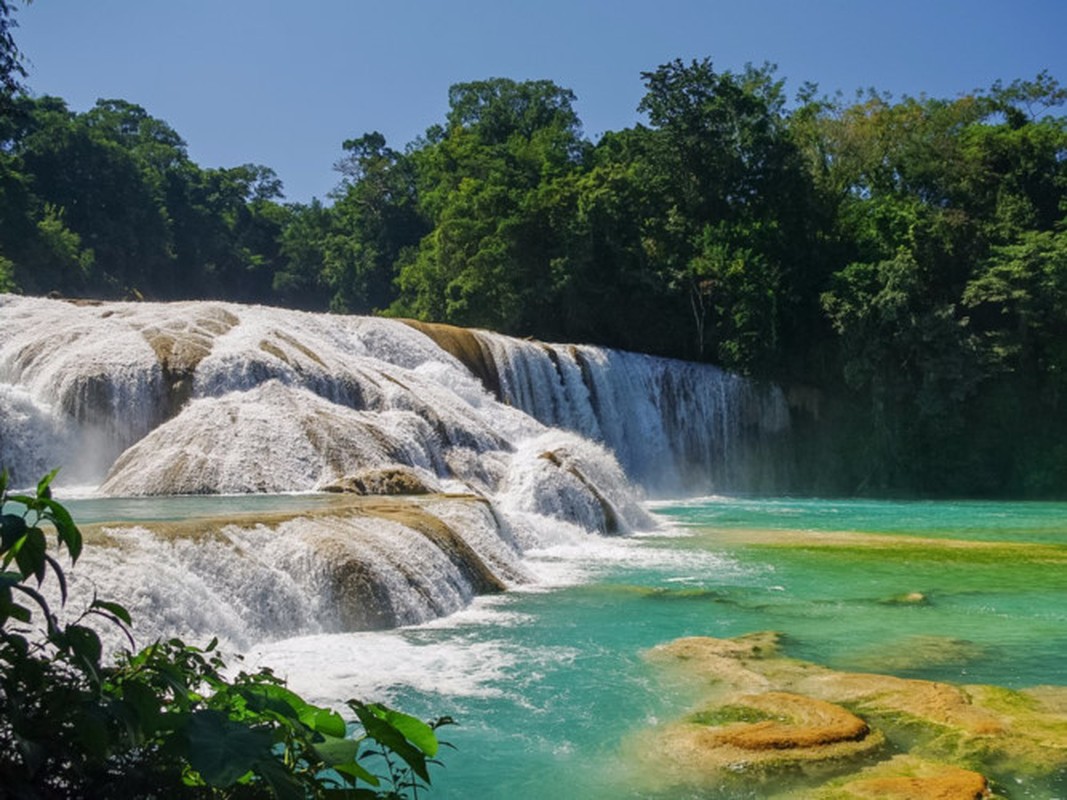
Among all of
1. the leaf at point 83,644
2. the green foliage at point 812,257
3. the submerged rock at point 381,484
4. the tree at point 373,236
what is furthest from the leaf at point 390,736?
the tree at point 373,236

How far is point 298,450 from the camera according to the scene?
52.1 ft

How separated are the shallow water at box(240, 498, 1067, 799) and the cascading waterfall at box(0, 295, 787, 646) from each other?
66 cm

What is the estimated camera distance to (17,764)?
2.03 meters

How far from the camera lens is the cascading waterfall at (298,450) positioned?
368 inches

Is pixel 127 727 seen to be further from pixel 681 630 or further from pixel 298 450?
pixel 298 450

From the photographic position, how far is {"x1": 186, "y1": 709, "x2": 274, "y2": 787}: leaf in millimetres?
1936

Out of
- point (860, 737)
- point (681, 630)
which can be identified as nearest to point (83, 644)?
point (860, 737)

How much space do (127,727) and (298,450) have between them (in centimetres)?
1415

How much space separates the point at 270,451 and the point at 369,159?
42.2 meters

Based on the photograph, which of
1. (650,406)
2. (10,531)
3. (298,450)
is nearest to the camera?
(10,531)

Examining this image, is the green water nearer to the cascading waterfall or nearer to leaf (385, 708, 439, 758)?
the cascading waterfall

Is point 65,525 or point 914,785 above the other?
point 65,525

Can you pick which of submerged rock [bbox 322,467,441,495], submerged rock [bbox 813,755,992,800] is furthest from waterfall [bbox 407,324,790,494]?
submerged rock [bbox 813,755,992,800]

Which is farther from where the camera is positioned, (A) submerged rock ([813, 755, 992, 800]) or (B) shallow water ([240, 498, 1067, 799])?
(B) shallow water ([240, 498, 1067, 799])
